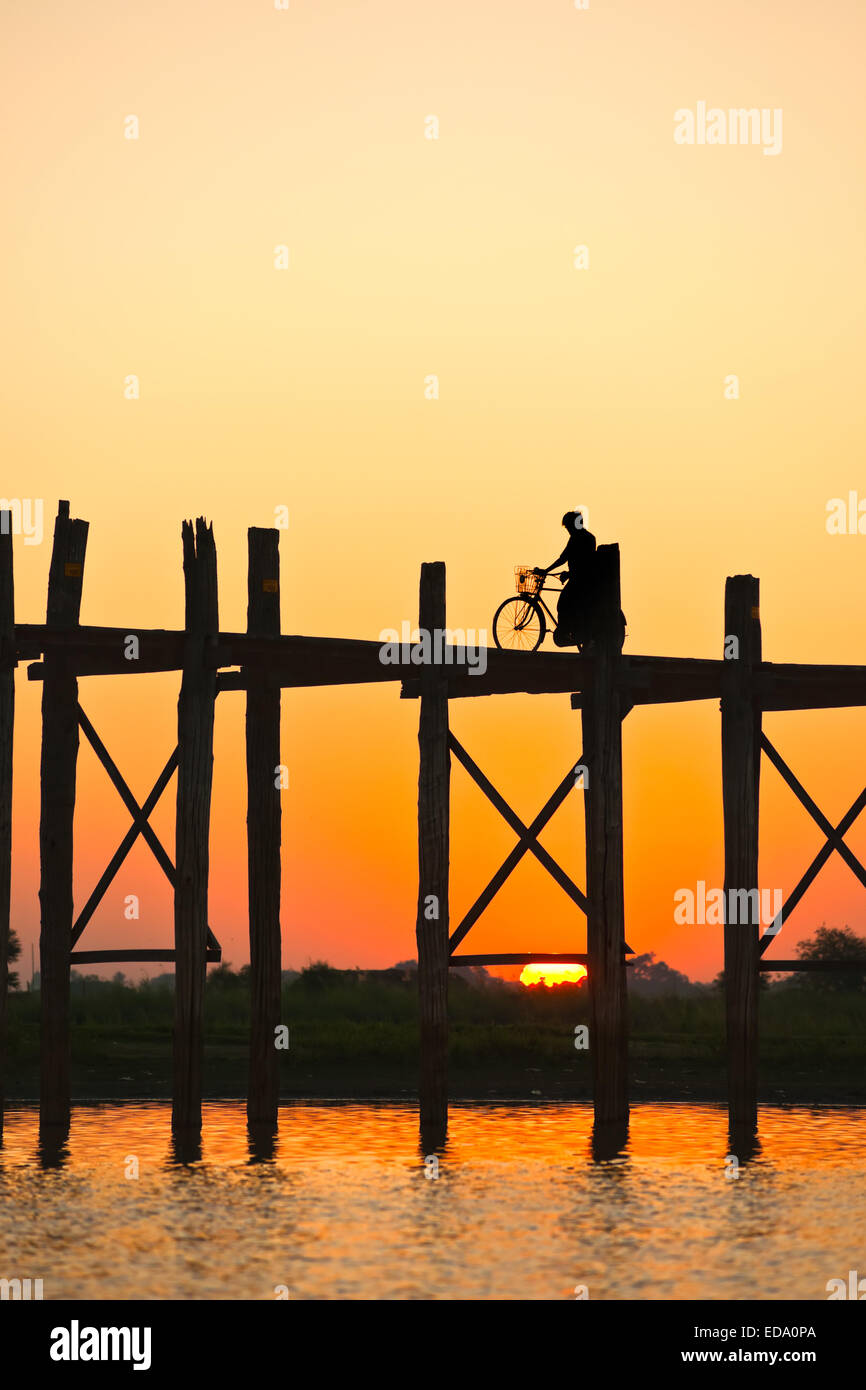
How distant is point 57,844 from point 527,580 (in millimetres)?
5923

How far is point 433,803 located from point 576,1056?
36.1ft

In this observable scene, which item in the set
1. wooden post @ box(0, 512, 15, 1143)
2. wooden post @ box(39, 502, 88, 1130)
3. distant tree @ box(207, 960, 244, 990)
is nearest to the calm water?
wooden post @ box(39, 502, 88, 1130)

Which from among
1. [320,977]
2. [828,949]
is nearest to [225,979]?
[320,977]

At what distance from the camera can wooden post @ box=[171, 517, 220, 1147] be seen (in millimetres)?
18609

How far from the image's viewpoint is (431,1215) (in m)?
15.8

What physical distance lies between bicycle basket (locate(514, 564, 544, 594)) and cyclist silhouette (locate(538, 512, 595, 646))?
1481mm

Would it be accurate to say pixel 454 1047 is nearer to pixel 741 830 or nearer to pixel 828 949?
pixel 741 830

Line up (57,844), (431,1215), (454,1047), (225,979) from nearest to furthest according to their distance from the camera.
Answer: (431,1215) < (57,844) < (454,1047) < (225,979)

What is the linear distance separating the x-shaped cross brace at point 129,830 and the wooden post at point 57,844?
187 millimetres

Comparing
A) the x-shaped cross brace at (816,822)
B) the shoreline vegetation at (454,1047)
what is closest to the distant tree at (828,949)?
the shoreline vegetation at (454,1047)

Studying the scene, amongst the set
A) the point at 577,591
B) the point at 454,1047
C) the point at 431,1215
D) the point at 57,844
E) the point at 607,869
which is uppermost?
the point at 577,591

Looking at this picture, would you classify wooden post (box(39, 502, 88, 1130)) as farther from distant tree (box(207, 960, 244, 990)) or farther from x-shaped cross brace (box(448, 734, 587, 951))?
distant tree (box(207, 960, 244, 990))

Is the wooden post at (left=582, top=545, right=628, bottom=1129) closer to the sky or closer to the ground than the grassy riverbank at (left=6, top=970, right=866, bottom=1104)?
closer to the sky
